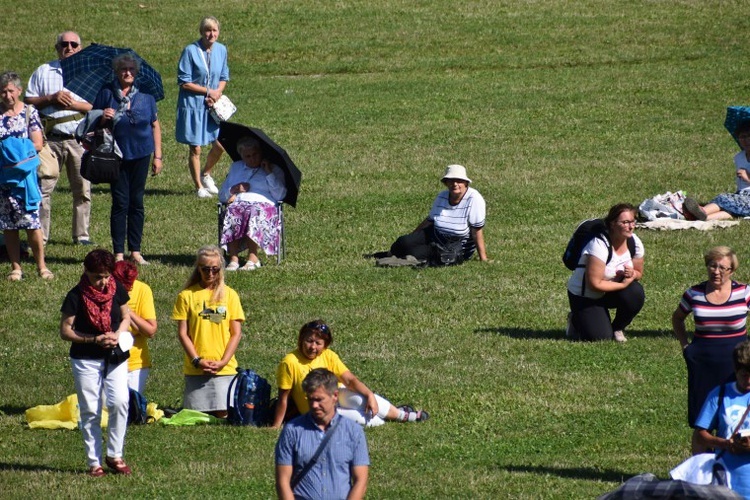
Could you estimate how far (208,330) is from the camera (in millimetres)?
10766

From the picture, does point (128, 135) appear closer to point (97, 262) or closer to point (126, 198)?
point (126, 198)

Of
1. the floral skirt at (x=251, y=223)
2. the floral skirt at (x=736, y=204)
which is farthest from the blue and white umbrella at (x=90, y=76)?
the floral skirt at (x=736, y=204)

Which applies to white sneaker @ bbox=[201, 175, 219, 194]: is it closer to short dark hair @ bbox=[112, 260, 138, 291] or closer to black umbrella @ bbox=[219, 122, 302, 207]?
black umbrella @ bbox=[219, 122, 302, 207]

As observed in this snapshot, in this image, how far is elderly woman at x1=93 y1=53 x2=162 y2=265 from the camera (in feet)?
48.0

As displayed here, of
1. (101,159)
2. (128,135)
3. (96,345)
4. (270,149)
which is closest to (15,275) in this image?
(101,159)

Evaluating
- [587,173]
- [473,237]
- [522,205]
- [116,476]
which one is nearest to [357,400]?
[116,476]

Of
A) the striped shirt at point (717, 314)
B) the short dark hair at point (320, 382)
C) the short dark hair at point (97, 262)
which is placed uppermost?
the short dark hair at point (97, 262)

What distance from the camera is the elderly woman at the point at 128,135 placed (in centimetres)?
1462

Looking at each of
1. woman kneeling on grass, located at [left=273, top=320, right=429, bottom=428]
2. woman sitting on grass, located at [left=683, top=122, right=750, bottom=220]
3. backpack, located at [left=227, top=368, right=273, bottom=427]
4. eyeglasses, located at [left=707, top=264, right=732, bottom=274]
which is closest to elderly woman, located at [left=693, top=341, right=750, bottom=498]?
eyeglasses, located at [left=707, top=264, right=732, bottom=274]

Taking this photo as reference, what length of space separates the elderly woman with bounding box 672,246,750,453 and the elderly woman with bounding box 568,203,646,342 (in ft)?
9.00

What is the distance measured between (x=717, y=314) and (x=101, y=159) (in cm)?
753

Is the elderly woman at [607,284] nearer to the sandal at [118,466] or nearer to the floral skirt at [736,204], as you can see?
the sandal at [118,466]

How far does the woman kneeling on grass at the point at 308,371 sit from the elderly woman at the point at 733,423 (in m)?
2.52

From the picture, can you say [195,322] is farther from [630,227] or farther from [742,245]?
[742,245]
